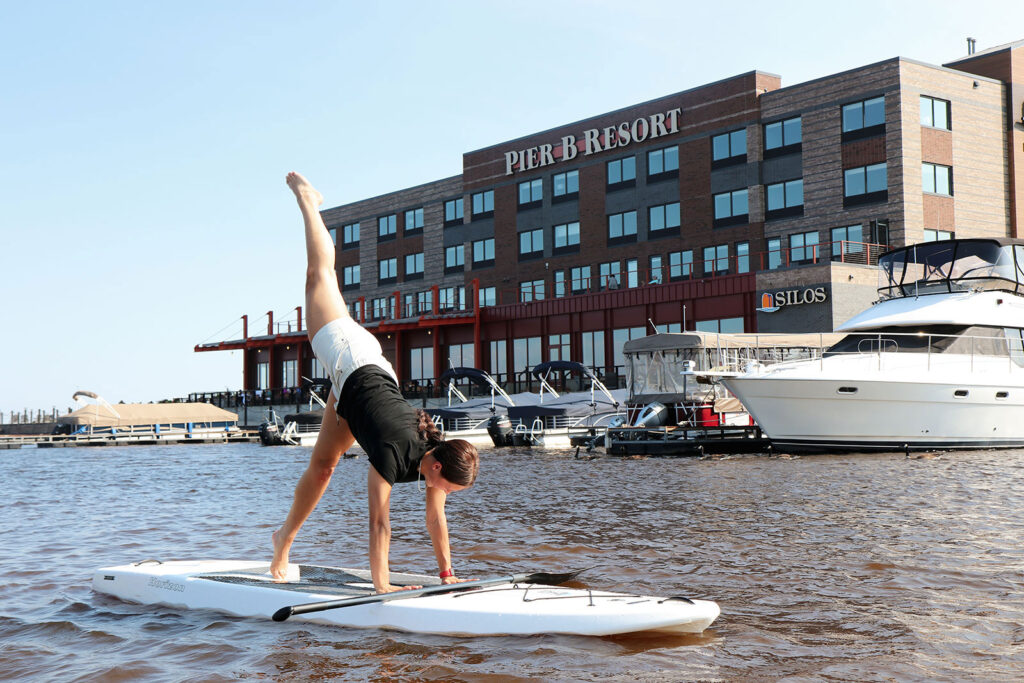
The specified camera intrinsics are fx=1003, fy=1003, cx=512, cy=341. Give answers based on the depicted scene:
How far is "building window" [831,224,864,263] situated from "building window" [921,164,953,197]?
3077 mm

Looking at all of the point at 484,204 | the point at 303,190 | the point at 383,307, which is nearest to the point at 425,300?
the point at 383,307

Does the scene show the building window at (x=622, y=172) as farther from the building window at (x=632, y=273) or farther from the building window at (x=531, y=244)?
the building window at (x=531, y=244)

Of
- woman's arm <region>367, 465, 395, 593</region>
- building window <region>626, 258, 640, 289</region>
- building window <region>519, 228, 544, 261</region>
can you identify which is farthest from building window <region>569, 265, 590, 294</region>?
woman's arm <region>367, 465, 395, 593</region>

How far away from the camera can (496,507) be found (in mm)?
14000

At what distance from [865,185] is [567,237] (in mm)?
17547

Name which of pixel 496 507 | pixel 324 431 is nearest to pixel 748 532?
pixel 496 507

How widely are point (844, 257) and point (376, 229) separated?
117 feet

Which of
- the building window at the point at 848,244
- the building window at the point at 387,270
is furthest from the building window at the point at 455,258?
the building window at the point at 848,244

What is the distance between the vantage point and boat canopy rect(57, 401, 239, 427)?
53.0m

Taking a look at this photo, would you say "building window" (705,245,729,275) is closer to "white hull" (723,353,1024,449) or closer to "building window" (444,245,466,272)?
"building window" (444,245,466,272)

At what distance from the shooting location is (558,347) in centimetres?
5191

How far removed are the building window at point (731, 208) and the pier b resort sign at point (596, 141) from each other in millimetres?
4516

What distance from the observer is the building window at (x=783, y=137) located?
1770 inches

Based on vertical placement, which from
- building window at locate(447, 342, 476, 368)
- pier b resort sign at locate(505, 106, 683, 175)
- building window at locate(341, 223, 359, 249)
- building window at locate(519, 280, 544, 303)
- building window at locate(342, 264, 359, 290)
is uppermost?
pier b resort sign at locate(505, 106, 683, 175)
